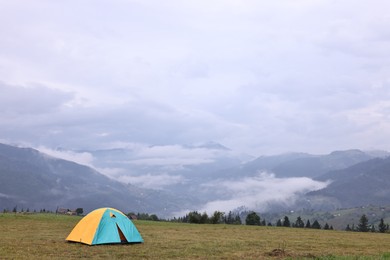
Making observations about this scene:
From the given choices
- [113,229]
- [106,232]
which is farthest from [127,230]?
[106,232]

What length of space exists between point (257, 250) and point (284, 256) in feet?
13.0

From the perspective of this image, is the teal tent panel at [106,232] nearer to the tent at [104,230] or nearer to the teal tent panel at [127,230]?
the tent at [104,230]

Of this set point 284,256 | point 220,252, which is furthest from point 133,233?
point 284,256

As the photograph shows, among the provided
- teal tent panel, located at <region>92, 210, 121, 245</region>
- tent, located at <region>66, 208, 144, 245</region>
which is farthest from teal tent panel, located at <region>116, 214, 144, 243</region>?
teal tent panel, located at <region>92, 210, 121, 245</region>

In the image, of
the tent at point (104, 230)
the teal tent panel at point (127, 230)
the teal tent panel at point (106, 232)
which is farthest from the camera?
the teal tent panel at point (127, 230)

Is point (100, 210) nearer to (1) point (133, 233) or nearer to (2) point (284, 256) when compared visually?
(1) point (133, 233)

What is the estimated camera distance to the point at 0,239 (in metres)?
31.1

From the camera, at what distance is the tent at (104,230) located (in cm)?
2952

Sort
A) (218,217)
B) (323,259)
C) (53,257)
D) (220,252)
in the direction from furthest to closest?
(218,217)
(220,252)
(53,257)
(323,259)

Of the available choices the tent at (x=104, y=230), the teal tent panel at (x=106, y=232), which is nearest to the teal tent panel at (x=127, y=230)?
the tent at (x=104, y=230)

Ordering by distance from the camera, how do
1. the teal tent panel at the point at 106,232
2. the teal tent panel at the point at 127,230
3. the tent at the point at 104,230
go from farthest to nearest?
1. the teal tent panel at the point at 127,230
2. the tent at the point at 104,230
3. the teal tent panel at the point at 106,232

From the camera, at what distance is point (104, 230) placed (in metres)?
30.0

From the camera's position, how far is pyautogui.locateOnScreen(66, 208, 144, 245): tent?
1162 inches

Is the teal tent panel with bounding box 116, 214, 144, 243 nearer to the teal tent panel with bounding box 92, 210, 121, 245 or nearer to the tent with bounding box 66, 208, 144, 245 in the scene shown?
the tent with bounding box 66, 208, 144, 245
